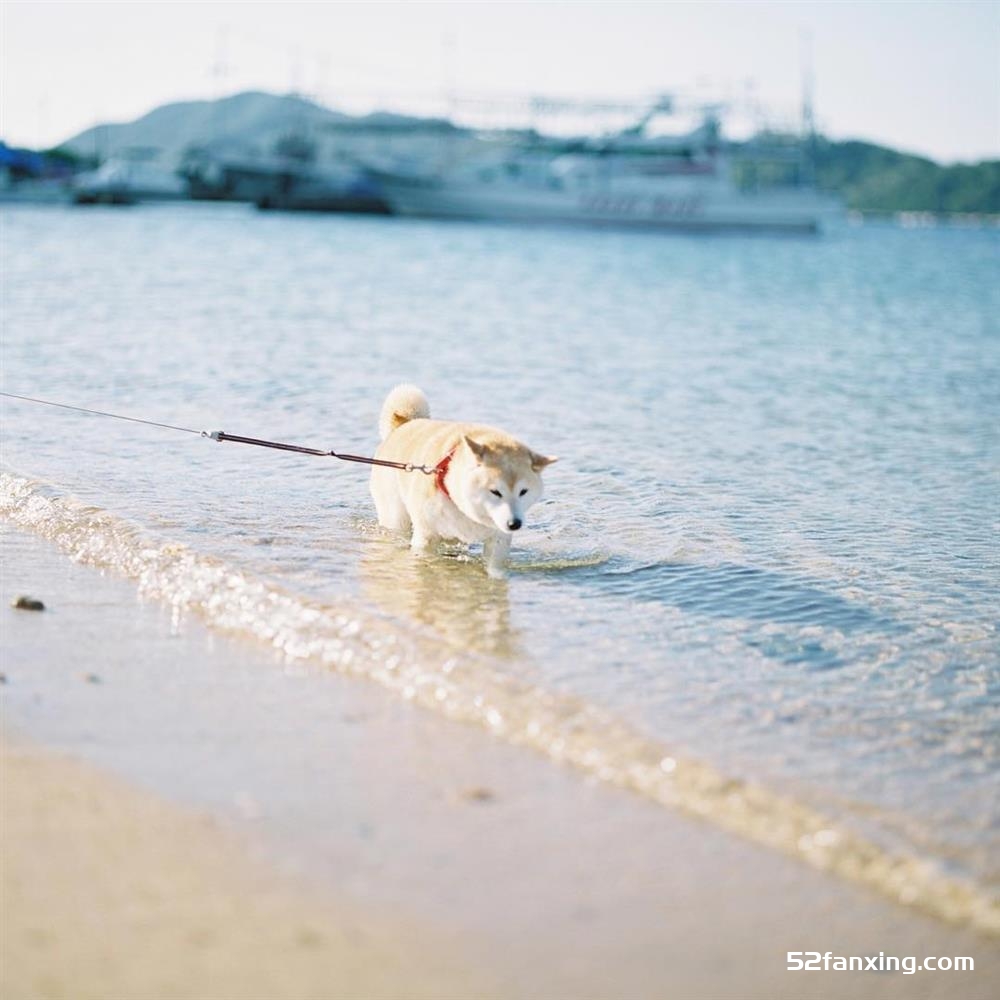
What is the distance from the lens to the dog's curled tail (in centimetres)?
689

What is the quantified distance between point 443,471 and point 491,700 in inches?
66.0

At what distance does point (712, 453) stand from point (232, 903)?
7.53 metres

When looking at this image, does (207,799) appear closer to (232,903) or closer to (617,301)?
(232,903)

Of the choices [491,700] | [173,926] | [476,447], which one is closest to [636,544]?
[476,447]

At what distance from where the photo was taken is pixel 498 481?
563 cm

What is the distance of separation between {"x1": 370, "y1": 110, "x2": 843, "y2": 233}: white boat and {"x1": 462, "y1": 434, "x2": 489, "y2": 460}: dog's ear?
79679mm

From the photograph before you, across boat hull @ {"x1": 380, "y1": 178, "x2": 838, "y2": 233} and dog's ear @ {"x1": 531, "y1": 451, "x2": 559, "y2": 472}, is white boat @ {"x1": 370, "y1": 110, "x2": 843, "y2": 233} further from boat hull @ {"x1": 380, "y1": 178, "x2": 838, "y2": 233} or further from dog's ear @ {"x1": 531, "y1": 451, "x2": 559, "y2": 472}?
dog's ear @ {"x1": 531, "y1": 451, "x2": 559, "y2": 472}

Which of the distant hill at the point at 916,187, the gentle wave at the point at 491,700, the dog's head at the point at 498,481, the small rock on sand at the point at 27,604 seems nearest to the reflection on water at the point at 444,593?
the gentle wave at the point at 491,700

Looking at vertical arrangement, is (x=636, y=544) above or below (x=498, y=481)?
below

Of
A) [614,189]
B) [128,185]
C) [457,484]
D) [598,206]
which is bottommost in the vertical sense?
[457,484]

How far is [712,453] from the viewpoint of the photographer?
10172mm

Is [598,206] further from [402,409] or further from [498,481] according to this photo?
[498,481]

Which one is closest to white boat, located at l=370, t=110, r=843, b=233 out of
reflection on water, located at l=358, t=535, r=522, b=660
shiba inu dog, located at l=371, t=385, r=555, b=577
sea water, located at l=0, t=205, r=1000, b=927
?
sea water, located at l=0, t=205, r=1000, b=927

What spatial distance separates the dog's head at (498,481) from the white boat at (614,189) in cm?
7955
